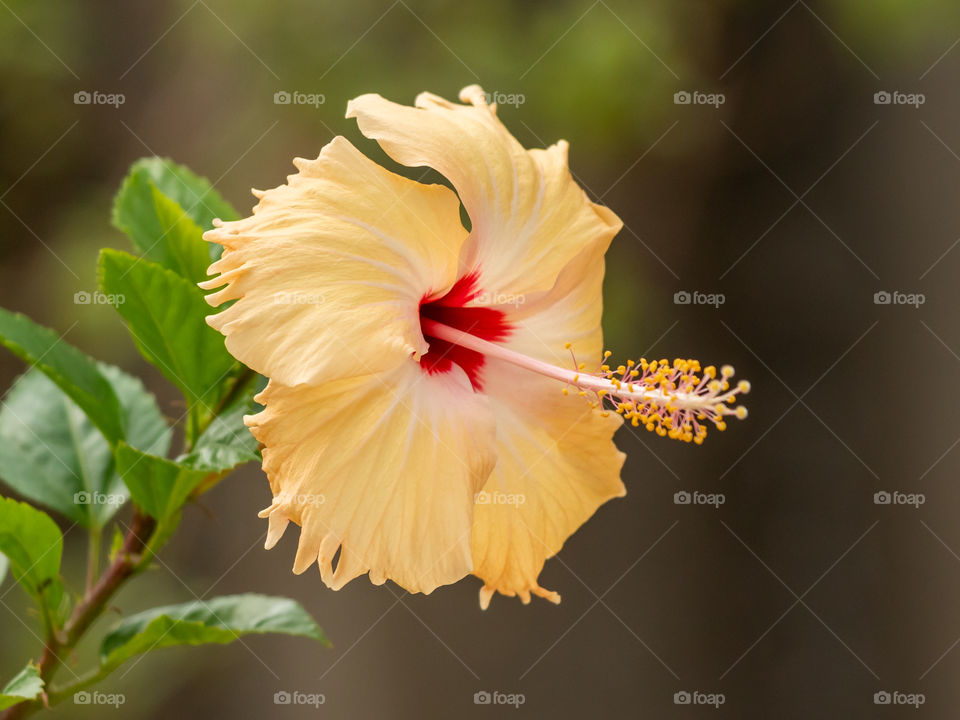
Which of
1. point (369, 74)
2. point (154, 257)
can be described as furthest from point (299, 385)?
point (369, 74)

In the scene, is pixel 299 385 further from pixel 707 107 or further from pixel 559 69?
pixel 707 107
